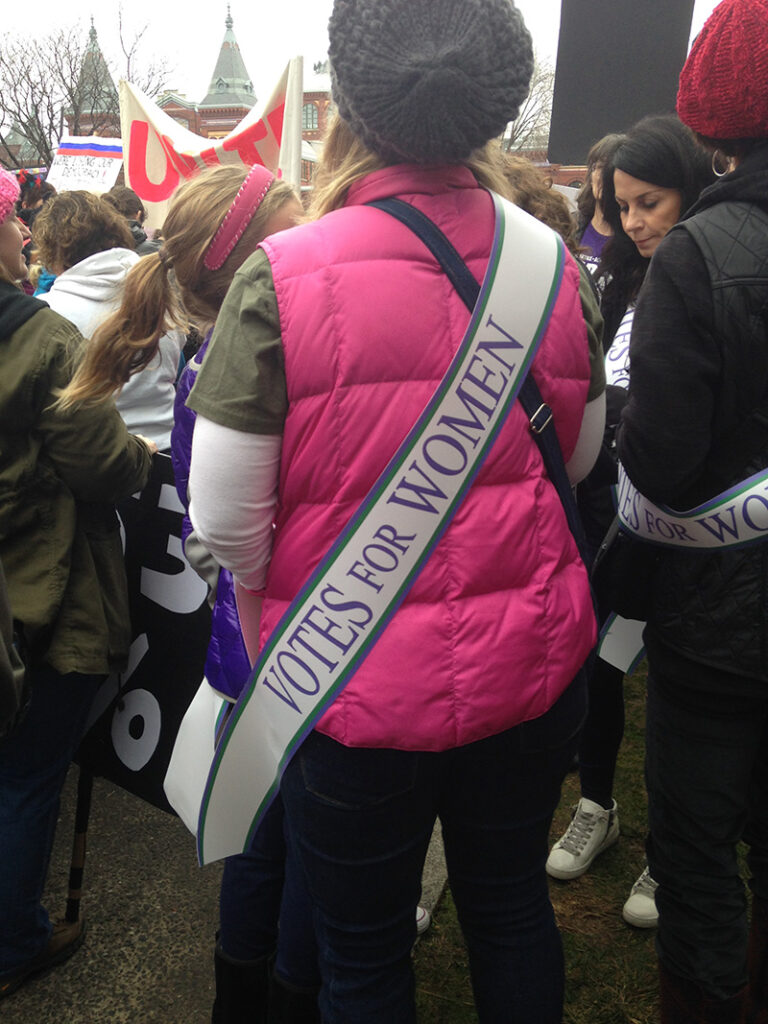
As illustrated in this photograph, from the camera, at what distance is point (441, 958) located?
231 centimetres

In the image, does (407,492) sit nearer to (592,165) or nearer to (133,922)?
(133,922)

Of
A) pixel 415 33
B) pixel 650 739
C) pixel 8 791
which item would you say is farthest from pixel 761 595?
pixel 8 791

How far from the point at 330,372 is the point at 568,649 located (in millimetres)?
533

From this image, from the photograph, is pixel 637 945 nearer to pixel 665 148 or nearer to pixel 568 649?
pixel 568 649

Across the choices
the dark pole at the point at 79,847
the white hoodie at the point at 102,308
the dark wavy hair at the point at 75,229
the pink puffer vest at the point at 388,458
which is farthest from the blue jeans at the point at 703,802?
the dark wavy hair at the point at 75,229

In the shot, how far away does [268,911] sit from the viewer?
6.14ft

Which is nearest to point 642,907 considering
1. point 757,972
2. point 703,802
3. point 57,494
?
point 757,972

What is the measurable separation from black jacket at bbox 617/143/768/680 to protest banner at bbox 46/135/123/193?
751cm

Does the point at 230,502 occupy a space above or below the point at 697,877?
above

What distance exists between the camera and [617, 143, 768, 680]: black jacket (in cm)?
146

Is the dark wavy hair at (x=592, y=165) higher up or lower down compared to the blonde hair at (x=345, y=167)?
lower down

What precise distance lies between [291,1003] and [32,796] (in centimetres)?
76

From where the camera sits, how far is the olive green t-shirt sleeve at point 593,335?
1.47 meters

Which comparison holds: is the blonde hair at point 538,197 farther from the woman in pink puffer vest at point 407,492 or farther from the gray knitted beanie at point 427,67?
the gray knitted beanie at point 427,67
